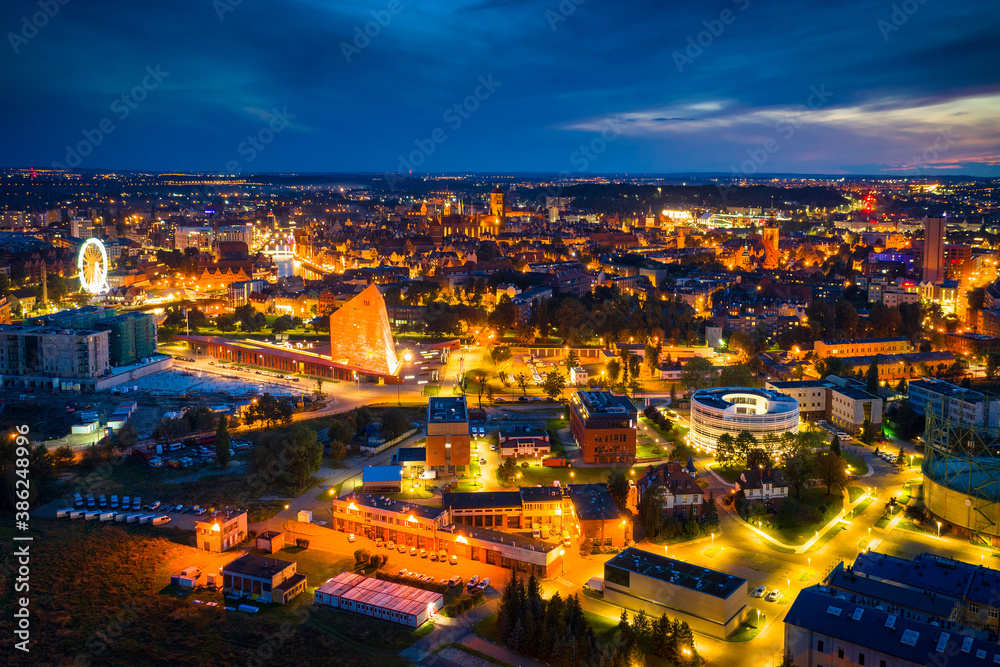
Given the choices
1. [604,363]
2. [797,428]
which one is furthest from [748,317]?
[797,428]

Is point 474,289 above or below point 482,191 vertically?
below

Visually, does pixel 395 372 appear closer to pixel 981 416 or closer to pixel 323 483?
Result: pixel 323 483

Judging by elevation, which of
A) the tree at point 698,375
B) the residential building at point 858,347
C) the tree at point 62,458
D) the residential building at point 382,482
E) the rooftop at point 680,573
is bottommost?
the rooftop at point 680,573

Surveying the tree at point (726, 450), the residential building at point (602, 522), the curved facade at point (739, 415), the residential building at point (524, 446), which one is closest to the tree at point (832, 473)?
the tree at point (726, 450)

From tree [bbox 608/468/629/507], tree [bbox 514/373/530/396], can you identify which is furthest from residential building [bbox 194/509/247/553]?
tree [bbox 514/373/530/396]

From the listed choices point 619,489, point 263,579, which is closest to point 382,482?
point 263,579

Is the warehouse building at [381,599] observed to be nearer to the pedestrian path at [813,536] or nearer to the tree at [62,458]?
the pedestrian path at [813,536]

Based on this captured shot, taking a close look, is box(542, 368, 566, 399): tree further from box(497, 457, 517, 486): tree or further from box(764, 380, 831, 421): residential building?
box(497, 457, 517, 486): tree
